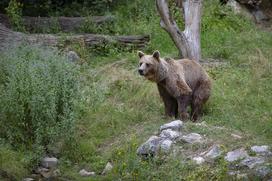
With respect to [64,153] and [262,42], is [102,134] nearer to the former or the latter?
[64,153]

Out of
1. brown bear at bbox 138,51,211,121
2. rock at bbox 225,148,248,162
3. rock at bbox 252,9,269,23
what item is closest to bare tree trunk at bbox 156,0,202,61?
brown bear at bbox 138,51,211,121

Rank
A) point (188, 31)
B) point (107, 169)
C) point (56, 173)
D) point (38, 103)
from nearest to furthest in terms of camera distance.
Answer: point (107, 169) < point (56, 173) < point (38, 103) < point (188, 31)

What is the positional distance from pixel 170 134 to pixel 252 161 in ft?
4.79

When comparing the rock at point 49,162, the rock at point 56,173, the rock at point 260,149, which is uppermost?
the rock at point 260,149

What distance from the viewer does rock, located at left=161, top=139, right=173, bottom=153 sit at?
8664 mm

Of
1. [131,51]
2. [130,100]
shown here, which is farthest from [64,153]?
[131,51]

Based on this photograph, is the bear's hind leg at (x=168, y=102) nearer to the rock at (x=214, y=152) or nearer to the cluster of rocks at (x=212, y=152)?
the cluster of rocks at (x=212, y=152)

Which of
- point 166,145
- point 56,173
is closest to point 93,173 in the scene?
point 56,173

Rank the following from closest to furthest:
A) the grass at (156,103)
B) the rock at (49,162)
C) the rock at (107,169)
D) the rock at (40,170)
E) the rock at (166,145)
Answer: the grass at (156,103) < the rock at (166,145) < the rock at (107,169) < the rock at (40,170) < the rock at (49,162)

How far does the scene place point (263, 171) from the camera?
25.1 ft

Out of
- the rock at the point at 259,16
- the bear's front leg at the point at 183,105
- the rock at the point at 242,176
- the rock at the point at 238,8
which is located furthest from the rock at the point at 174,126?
the rock at the point at 259,16

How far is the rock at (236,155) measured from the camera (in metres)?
8.16

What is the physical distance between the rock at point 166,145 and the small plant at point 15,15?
6254 millimetres

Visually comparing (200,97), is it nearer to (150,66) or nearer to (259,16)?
(150,66)
